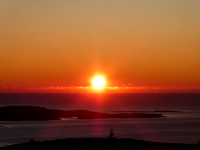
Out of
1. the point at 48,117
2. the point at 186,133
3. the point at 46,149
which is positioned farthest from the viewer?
the point at 48,117

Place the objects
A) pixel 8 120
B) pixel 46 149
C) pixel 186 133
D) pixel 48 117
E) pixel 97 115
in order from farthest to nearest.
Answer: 1. pixel 97 115
2. pixel 48 117
3. pixel 8 120
4. pixel 186 133
5. pixel 46 149

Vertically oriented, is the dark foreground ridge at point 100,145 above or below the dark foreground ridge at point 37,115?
below

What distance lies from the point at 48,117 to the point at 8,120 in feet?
35.2

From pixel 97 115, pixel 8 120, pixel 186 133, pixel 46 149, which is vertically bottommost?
pixel 46 149

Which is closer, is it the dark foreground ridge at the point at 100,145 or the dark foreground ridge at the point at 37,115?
the dark foreground ridge at the point at 100,145

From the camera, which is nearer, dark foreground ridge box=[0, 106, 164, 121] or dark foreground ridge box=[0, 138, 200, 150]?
dark foreground ridge box=[0, 138, 200, 150]

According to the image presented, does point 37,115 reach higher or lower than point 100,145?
higher

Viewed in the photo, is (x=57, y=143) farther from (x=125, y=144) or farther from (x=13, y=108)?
(x=13, y=108)

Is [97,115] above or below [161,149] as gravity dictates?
above

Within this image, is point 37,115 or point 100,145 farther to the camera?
point 37,115

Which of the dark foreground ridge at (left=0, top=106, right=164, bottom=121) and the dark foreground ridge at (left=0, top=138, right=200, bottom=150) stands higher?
the dark foreground ridge at (left=0, top=106, right=164, bottom=121)

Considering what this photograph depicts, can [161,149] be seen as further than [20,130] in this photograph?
No

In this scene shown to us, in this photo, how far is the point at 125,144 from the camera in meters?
33.8

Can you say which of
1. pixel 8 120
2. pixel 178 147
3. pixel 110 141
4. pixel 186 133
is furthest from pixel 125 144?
pixel 8 120
